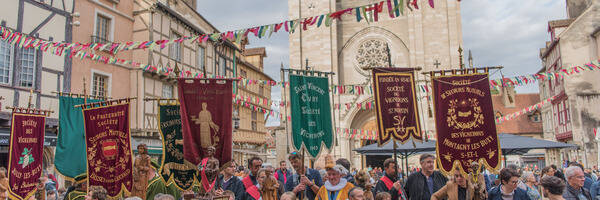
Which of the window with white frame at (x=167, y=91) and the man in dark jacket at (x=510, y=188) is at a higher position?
the window with white frame at (x=167, y=91)

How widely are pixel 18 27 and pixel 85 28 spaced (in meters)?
2.48

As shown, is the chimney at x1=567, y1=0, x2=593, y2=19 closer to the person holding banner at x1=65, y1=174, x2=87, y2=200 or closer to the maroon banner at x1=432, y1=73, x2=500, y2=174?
the maroon banner at x1=432, y1=73, x2=500, y2=174

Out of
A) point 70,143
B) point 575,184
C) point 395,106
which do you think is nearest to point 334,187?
point 395,106

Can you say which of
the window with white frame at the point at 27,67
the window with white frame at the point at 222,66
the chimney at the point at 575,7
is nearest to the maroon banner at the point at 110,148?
the window with white frame at the point at 27,67

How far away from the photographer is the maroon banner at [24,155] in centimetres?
756

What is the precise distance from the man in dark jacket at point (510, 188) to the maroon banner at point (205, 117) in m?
3.40

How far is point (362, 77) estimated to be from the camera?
26750 mm

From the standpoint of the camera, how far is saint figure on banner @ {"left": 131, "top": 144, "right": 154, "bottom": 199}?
21.4 feet

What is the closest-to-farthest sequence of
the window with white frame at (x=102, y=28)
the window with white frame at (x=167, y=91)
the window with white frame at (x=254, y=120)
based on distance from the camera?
the window with white frame at (x=102, y=28), the window with white frame at (x=167, y=91), the window with white frame at (x=254, y=120)

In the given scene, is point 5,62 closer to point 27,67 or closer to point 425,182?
point 27,67

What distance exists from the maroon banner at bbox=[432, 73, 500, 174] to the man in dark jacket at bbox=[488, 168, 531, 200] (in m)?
1.26

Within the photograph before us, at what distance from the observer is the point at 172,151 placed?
747 centimetres

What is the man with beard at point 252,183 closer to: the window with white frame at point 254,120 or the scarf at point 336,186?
the scarf at point 336,186

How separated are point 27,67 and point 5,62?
580 mm
